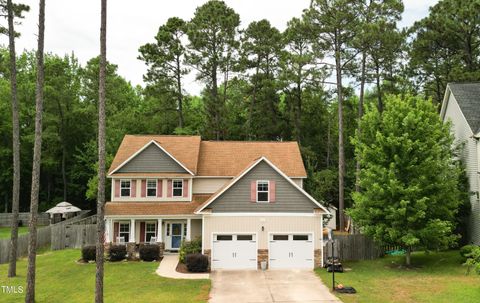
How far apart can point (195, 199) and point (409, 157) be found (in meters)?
13.6

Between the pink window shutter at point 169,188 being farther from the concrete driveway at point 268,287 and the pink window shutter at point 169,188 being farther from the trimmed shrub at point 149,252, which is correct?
the concrete driveway at point 268,287

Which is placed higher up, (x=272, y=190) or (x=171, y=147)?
(x=171, y=147)

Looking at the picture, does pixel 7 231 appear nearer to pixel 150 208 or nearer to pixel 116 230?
pixel 116 230

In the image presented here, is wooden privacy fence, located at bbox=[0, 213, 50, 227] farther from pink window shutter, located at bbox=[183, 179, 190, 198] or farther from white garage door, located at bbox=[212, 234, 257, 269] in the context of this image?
white garage door, located at bbox=[212, 234, 257, 269]

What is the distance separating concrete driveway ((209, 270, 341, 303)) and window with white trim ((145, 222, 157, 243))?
7090 mm

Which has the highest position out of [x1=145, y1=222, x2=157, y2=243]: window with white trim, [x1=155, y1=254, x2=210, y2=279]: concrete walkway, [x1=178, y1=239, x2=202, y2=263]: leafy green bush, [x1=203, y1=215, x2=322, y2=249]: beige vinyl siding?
[x1=203, y1=215, x2=322, y2=249]: beige vinyl siding

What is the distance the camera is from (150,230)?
1069 inches

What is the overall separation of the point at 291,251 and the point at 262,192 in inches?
136

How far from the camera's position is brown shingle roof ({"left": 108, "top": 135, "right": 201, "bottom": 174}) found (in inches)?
1118

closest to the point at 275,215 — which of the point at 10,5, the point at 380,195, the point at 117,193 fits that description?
the point at 380,195

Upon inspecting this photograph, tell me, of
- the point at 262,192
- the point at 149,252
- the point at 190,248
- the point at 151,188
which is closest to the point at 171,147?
the point at 151,188

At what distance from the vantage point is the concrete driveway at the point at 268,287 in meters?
16.4

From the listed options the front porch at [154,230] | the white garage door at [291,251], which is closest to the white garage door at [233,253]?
the white garage door at [291,251]

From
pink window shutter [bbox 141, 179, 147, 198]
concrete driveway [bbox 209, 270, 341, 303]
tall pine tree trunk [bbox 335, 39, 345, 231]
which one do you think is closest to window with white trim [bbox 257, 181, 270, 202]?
concrete driveway [bbox 209, 270, 341, 303]
